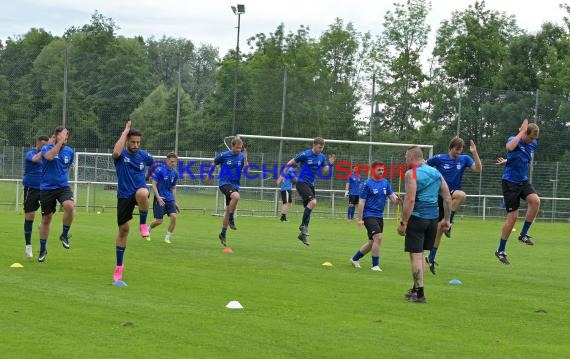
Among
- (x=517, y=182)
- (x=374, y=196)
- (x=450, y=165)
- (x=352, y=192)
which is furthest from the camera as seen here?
(x=352, y=192)

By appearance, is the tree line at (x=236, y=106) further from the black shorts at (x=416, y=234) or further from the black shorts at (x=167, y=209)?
the black shorts at (x=416, y=234)

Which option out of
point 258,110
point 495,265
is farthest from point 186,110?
point 495,265

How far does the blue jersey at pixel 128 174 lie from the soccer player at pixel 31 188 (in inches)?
123

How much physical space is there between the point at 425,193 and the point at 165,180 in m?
11.3

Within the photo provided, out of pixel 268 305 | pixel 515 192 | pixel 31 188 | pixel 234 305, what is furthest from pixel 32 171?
pixel 515 192

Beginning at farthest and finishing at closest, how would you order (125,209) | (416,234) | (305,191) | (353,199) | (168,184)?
(353,199)
(168,184)
(305,191)
(125,209)
(416,234)

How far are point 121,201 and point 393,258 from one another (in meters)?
7.81

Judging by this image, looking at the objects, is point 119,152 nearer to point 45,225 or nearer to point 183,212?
point 45,225

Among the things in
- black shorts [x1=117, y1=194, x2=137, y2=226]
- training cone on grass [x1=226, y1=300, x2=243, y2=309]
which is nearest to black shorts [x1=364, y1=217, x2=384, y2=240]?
black shorts [x1=117, y1=194, x2=137, y2=226]

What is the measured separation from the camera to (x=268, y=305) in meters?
11.9

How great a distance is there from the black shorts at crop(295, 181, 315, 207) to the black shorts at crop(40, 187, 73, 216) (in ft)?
22.9

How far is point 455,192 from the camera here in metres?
17.8

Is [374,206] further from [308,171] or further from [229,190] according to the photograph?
[308,171]

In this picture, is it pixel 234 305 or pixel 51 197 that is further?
pixel 51 197
